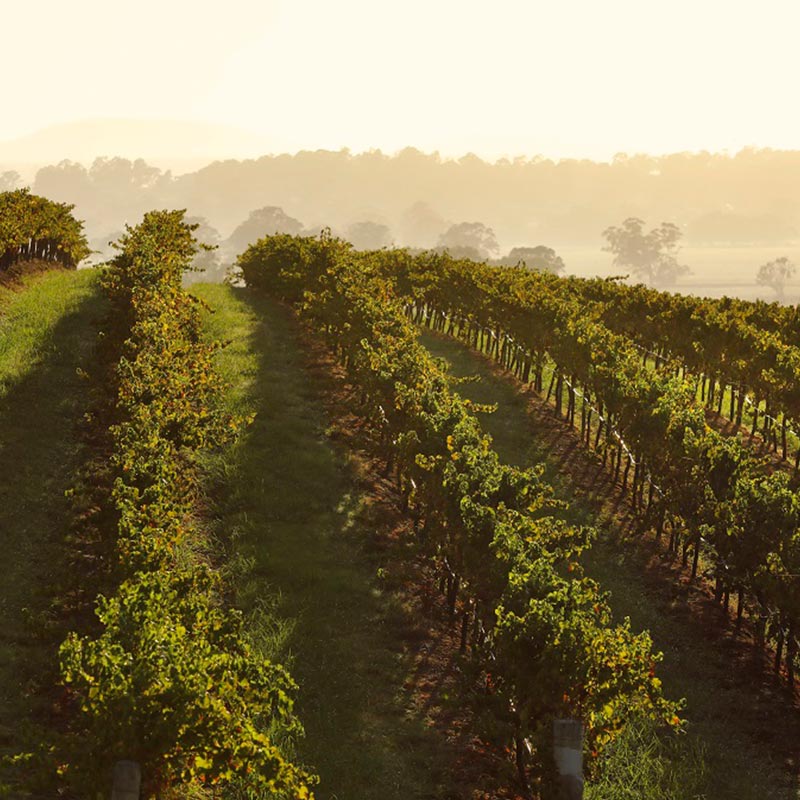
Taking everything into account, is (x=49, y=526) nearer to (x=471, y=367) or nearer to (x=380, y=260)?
(x=471, y=367)

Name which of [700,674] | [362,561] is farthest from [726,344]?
[362,561]

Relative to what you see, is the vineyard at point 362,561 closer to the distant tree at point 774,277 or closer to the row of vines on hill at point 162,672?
the row of vines on hill at point 162,672

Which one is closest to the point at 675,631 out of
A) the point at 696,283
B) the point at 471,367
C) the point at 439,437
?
the point at 439,437

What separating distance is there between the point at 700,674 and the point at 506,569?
5.67m

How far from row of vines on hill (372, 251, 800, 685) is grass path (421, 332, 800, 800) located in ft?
2.79

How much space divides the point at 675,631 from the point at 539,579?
21.8 ft

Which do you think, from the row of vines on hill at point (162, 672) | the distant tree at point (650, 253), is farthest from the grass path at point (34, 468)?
the distant tree at point (650, 253)

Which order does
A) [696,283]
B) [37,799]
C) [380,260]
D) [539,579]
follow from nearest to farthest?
[37,799], [539,579], [380,260], [696,283]

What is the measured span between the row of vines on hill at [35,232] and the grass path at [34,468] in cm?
205

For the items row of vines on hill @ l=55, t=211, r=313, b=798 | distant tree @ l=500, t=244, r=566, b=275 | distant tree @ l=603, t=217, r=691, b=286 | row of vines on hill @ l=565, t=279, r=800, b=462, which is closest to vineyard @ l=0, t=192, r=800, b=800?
row of vines on hill @ l=55, t=211, r=313, b=798

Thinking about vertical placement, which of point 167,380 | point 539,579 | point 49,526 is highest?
point 167,380

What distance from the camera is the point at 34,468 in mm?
19562

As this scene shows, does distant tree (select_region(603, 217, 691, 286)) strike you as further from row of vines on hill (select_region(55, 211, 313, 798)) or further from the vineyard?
row of vines on hill (select_region(55, 211, 313, 798))

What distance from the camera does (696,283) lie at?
19450 cm
